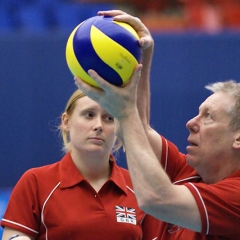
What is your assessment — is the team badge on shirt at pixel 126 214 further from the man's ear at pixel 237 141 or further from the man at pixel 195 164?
the man's ear at pixel 237 141

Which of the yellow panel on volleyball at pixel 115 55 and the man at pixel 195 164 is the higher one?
the yellow panel on volleyball at pixel 115 55

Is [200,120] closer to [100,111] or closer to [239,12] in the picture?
[100,111]

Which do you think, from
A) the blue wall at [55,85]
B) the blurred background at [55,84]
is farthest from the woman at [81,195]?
the blue wall at [55,85]

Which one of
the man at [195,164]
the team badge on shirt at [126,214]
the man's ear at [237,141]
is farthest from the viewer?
the team badge on shirt at [126,214]

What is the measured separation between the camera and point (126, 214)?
4086mm

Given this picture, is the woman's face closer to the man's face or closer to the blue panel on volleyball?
the man's face

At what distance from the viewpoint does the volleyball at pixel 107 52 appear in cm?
316

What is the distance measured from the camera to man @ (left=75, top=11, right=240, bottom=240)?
3117 mm

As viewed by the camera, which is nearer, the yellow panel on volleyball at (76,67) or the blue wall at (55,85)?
the yellow panel on volleyball at (76,67)

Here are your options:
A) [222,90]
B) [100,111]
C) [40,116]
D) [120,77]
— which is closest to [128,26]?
[120,77]

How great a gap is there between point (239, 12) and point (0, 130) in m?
5.36

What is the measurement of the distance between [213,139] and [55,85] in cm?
577

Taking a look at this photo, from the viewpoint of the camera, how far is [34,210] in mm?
3914

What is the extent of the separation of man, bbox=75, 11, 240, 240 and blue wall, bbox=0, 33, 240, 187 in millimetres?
5320
